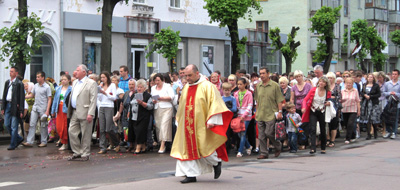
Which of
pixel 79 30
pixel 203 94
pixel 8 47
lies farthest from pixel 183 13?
pixel 203 94

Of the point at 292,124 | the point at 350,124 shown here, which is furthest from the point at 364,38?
the point at 292,124

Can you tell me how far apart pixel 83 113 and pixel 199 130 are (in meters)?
3.95

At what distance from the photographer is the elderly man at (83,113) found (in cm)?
1301

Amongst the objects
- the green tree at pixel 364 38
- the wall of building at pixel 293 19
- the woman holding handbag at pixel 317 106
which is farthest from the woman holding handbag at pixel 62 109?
the wall of building at pixel 293 19

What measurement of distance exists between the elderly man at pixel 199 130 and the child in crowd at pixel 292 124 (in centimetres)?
512

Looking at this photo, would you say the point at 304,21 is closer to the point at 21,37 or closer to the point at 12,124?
the point at 21,37

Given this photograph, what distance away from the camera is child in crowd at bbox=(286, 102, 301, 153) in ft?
48.5

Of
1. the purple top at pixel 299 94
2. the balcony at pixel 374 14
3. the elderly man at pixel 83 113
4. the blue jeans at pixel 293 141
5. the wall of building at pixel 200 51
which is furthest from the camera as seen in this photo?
the balcony at pixel 374 14

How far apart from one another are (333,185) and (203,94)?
244 cm

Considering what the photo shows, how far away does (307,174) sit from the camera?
10648 millimetres

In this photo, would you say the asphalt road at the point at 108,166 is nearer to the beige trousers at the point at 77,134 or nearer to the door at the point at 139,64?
the beige trousers at the point at 77,134

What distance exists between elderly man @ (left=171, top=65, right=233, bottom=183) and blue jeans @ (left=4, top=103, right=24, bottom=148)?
6662mm

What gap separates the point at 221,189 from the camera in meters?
9.01

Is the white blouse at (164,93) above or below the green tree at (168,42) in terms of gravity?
below
